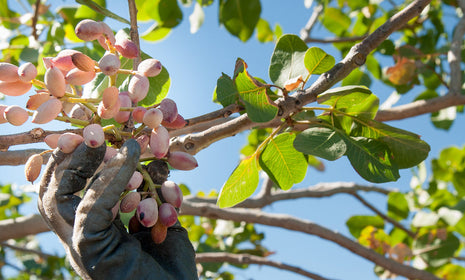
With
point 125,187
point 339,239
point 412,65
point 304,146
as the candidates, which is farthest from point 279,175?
point 412,65

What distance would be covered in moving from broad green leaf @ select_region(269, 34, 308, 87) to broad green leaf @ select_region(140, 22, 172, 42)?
0.92 meters

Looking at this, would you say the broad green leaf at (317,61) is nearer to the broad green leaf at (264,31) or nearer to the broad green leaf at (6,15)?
the broad green leaf at (6,15)

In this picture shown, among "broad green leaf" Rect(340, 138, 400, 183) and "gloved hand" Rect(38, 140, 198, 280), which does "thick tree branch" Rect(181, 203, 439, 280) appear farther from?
"gloved hand" Rect(38, 140, 198, 280)

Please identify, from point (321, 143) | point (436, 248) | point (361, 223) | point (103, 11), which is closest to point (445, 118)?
point (436, 248)

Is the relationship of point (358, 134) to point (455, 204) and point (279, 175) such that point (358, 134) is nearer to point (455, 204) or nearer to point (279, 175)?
point (279, 175)

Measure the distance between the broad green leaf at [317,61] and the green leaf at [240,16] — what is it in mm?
1062

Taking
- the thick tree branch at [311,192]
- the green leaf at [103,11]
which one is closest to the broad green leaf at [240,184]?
the green leaf at [103,11]

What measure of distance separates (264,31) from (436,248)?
1.76m

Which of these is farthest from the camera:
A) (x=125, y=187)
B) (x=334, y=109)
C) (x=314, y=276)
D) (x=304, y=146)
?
(x=314, y=276)

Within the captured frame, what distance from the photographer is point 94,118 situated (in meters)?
A: 0.77

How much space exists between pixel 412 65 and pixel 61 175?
1.87 meters

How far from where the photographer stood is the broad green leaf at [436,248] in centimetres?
223

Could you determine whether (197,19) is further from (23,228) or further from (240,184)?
(240,184)

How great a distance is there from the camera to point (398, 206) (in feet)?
7.99
